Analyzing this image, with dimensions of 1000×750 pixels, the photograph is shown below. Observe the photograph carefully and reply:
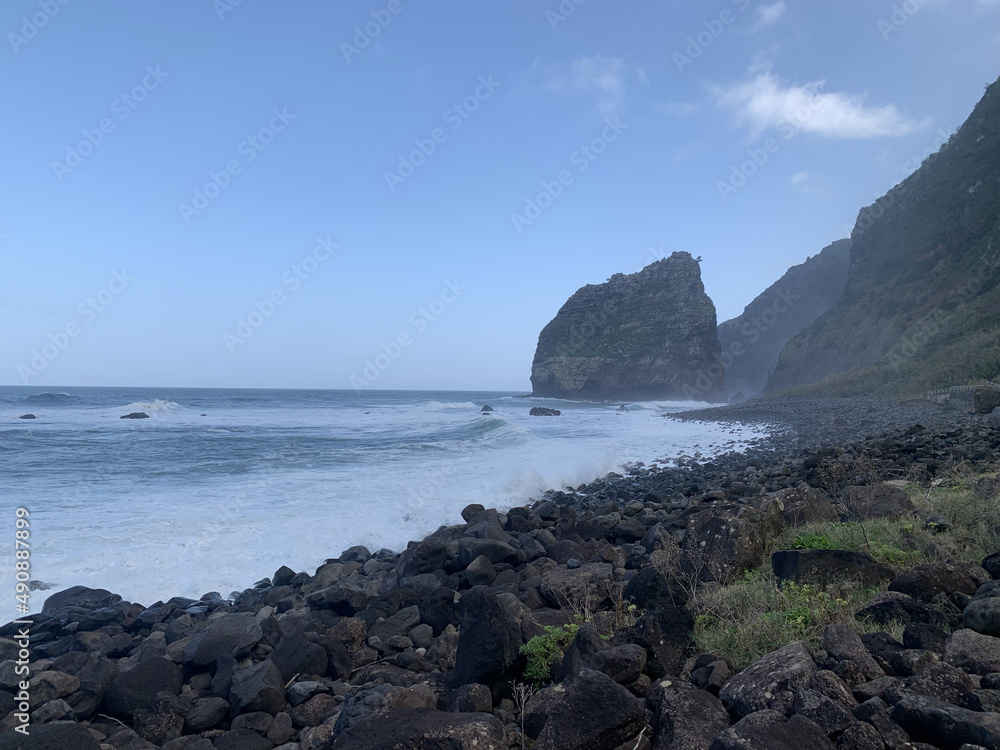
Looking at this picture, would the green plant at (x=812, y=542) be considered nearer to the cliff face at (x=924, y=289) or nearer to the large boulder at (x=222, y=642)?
the large boulder at (x=222, y=642)

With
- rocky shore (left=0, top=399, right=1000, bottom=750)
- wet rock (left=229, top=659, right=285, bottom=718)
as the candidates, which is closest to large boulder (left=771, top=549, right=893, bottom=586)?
rocky shore (left=0, top=399, right=1000, bottom=750)

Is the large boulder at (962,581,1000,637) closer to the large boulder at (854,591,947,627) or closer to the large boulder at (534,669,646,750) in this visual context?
the large boulder at (854,591,947,627)

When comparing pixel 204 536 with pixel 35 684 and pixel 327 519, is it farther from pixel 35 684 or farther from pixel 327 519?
pixel 35 684

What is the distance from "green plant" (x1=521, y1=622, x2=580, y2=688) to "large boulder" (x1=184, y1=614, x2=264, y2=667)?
113 inches

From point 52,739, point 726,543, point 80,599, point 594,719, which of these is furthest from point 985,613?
point 80,599

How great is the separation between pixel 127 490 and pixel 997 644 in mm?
15239

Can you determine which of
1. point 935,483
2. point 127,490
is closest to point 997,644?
point 935,483

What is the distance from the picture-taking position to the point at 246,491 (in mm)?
13211

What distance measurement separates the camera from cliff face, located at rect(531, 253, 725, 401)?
8600 centimetres

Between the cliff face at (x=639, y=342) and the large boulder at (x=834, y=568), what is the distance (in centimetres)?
8482

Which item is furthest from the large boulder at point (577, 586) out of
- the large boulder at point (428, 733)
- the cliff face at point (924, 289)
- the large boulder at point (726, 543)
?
the cliff face at point (924, 289)

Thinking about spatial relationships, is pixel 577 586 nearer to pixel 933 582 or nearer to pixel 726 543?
pixel 726 543

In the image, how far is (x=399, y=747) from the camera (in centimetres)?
257

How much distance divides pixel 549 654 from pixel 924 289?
48172mm
